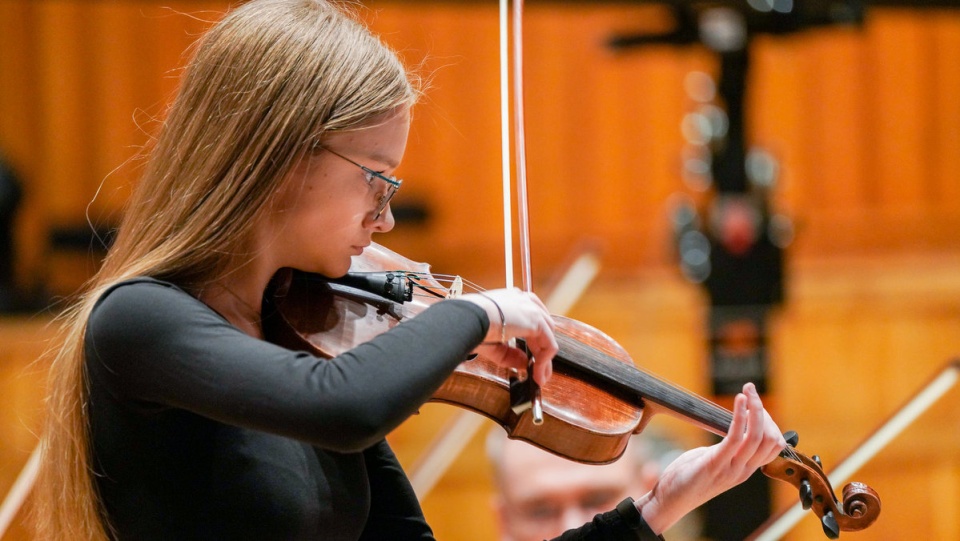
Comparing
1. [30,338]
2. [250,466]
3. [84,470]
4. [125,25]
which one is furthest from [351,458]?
[125,25]

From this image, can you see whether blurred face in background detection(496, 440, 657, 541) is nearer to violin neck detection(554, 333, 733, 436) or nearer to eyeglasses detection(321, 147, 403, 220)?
violin neck detection(554, 333, 733, 436)

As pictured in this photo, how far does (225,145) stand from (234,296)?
0.16 meters

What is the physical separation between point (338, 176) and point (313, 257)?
0.09 m

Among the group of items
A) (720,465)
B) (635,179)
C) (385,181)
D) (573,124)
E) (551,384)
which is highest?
(385,181)

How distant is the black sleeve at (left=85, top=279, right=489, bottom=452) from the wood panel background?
2448 mm

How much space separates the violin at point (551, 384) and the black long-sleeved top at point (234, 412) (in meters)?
0.13

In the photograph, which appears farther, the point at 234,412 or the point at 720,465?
the point at 720,465

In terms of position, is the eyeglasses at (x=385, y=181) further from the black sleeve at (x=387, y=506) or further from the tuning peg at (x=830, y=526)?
the tuning peg at (x=830, y=526)

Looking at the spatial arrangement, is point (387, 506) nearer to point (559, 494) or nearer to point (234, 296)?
point (234, 296)

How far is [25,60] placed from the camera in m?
4.27

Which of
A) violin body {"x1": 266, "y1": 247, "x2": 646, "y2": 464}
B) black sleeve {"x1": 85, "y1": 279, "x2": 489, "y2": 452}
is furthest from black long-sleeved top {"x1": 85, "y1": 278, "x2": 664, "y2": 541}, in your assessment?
violin body {"x1": 266, "y1": 247, "x2": 646, "y2": 464}

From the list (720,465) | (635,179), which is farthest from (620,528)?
(635,179)

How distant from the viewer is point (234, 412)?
898 mm

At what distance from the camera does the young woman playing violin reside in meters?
0.94
